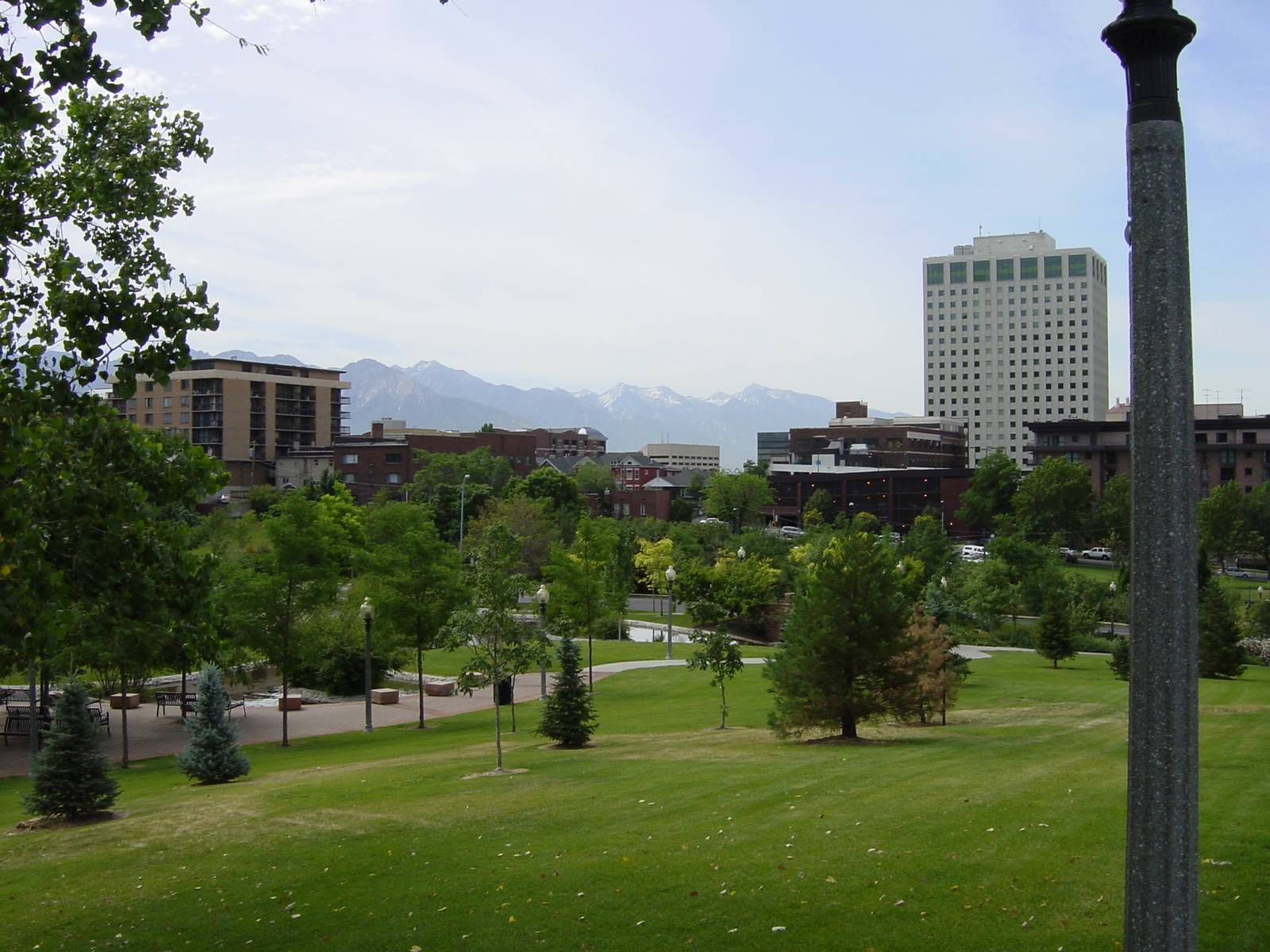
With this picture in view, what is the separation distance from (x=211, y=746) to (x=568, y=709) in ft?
23.2

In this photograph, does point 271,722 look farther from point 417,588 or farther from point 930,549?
point 930,549

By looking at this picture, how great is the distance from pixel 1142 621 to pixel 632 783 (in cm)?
1337

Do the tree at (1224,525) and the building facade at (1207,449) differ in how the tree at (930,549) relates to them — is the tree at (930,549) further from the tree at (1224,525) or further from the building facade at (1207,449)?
the building facade at (1207,449)

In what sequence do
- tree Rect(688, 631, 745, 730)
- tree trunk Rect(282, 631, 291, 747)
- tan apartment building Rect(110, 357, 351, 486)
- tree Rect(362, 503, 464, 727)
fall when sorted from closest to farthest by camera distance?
tree Rect(688, 631, 745, 730)
tree trunk Rect(282, 631, 291, 747)
tree Rect(362, 503, 464, 727)
tan apartment building Rect(110, 357, 351, 486)

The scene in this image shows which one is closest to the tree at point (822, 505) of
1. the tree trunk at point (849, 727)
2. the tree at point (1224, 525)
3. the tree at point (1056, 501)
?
the tree at point (1056, 501)

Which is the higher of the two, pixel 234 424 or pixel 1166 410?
pixel 234 424

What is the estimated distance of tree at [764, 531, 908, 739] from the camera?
21344 mm

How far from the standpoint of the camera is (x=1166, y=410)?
4.80 meters

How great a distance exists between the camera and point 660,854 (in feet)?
39.7

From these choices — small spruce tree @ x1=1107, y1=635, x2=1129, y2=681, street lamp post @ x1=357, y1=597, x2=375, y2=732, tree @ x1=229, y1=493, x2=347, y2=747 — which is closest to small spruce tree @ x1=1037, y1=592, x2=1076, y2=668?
small spruce tree @ x1=1107, y1=635, x2=1129, y2=681

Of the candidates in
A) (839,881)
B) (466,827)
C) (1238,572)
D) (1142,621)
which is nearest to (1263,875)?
(839,881)

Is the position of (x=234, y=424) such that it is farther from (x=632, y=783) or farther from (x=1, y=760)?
(x=632, y=783)

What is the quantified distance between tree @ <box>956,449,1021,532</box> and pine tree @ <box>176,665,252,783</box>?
10686 cm

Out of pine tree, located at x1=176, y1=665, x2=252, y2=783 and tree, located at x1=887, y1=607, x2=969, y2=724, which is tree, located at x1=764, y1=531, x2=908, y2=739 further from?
pine tree, located at x1=176, y1=665, x2=252, y2=783
